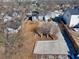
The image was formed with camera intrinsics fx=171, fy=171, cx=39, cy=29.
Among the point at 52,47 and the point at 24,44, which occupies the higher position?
the point at 52,47

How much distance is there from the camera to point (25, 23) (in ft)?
71.3

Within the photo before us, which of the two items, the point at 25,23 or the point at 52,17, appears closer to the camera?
the point at 25,23

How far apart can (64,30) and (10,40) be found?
667 centimetres

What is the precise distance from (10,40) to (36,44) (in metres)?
2.41

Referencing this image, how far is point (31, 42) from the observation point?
635 inches

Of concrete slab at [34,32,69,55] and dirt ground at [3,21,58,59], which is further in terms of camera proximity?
concrete slab at [34,32,69,55]

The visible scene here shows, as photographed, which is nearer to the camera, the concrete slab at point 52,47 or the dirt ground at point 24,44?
the dirt ground at point 24,44

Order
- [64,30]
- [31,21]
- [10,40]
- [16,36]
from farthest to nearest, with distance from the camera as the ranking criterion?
1. [31,21]
2. [64,30]
3. [16,36]
4. [10,40]

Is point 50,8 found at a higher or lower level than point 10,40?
lower

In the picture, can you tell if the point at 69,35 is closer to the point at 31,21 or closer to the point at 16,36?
the point at 16,36

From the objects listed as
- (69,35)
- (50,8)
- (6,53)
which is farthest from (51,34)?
(50,8)

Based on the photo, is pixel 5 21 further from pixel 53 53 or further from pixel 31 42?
pixel 53 53

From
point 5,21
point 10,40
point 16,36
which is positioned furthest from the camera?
point 5,21

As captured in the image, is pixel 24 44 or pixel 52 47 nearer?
pixel 52 47
